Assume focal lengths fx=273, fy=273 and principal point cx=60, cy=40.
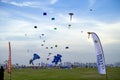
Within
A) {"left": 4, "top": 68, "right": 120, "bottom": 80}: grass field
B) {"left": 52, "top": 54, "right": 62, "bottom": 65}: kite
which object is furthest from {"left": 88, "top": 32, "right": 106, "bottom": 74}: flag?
{"left": 52, "top": 54, "right": 62, "bottom": 65}: kite

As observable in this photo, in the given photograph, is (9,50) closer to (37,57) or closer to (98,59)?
(98,59)

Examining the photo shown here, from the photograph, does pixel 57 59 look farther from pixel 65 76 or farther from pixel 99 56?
pixel 99 56

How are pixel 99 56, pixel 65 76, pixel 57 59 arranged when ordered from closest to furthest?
pixel 99 56 < pixel 65 76 < pixel 57 59

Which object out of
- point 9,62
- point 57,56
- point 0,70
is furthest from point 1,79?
point 57,56

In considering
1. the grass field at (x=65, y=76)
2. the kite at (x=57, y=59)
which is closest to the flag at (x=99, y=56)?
the grass field at (x=65, y=76)

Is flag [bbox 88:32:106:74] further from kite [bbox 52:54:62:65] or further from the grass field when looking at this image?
kite [bbox 52:54:62:65]

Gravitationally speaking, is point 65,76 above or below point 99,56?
below

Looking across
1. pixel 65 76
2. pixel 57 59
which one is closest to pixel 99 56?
pixel 65 76

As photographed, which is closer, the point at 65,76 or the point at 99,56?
the point at 99,56

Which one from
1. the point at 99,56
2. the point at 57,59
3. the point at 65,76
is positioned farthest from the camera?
the point at 57,59

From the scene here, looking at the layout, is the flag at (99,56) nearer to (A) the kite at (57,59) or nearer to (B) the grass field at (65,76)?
(B) the grass field at (65,76)

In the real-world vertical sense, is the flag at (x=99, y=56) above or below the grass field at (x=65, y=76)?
above

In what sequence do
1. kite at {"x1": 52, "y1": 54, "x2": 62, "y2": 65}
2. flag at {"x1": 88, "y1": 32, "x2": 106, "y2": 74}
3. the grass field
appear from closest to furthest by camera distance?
flag at {"x1": 88, "y1": 32, "x2": 106, "y2": 74}, the grass field, kite at {"x1": 52, "y1": 54, "x2": 62, "y2": 65}

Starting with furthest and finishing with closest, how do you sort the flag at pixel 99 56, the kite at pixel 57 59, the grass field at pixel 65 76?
the kite at pixel 57 59, the grass field at pixel 65 76, the flag at pixel 99 56
